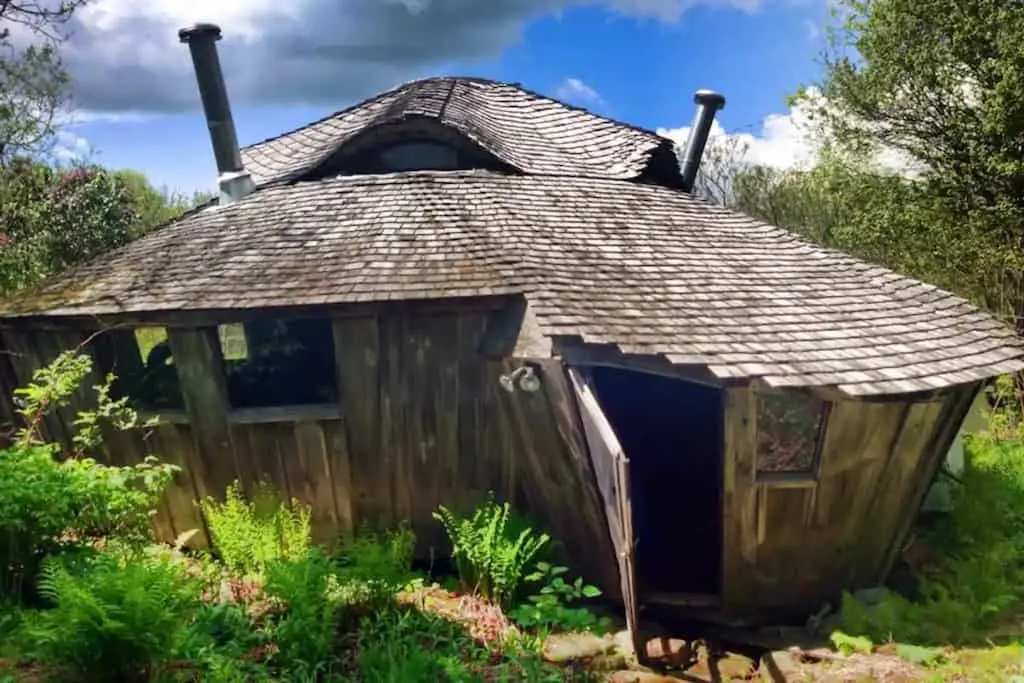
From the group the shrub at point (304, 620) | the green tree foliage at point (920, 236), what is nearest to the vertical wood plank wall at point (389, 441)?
the shrub at point (304, 620)

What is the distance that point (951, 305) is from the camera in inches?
316

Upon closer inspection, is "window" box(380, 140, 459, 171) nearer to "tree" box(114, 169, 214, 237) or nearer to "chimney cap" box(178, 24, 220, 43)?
"chimney cap" box(178, 24, 220, 43)

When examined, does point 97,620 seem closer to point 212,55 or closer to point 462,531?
point 462,531

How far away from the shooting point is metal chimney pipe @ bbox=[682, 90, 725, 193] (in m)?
11.9

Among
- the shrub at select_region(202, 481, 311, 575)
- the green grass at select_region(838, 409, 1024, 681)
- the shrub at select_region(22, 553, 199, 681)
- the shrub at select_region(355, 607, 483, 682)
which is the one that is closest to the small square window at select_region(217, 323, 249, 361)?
the shrub at select_region(202, 481, 311, 575)

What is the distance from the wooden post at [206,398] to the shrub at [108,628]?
9.24 ft

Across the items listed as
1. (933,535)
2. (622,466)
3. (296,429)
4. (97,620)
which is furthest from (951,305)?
(97,620)

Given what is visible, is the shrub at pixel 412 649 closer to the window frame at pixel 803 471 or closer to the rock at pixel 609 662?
the rock at pixel 609 662

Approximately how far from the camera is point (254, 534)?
6.83 meters

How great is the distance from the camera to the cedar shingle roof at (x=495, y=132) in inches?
385

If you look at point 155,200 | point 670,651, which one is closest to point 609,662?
point 670,651

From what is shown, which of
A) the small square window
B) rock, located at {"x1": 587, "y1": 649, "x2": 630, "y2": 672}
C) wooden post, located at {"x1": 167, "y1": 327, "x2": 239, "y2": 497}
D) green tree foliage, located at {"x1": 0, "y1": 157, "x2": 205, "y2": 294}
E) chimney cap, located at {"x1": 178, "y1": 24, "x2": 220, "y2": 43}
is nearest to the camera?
rock, located at {"x1": 587, "y1": 649, "x2": 630, "y2": 672}

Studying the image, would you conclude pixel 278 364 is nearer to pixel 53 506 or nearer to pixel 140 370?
pixel 140 370

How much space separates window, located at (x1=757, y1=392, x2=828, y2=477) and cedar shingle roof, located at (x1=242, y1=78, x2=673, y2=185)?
15.5 ft
